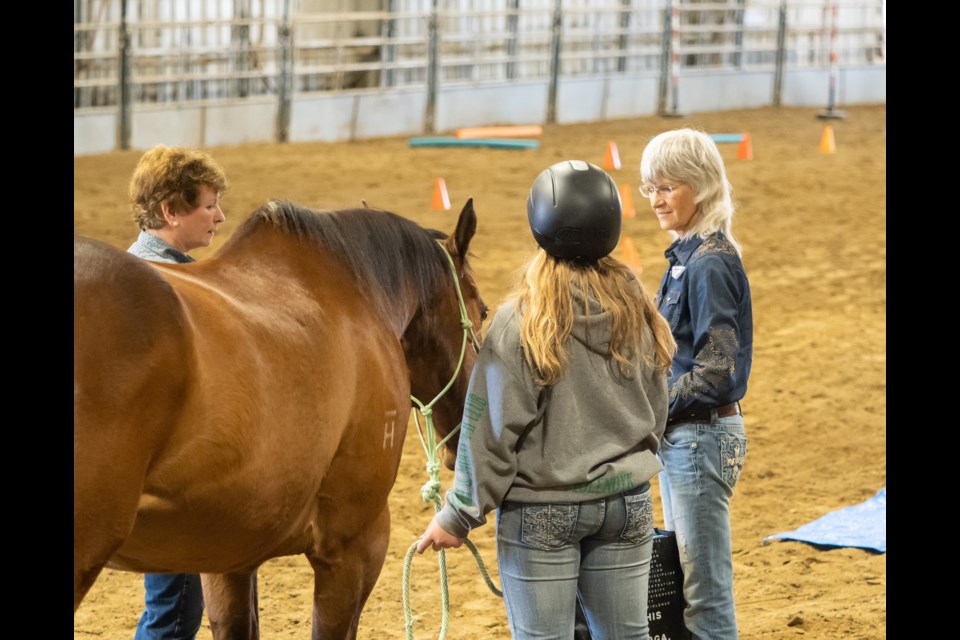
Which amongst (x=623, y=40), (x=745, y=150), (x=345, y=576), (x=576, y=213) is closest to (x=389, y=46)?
(x=623, y=40)

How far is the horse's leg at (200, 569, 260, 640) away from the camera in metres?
3.00

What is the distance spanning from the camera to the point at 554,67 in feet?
54.9

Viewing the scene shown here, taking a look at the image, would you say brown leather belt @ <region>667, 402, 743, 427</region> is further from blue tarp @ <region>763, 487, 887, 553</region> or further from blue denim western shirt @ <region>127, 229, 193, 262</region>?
blue tarp @ <region>763, 487, 887, 553</region>

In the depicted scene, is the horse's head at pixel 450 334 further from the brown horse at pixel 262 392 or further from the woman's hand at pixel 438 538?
the woman's hand at pixel 438 538

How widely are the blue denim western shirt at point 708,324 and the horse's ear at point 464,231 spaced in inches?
21.6

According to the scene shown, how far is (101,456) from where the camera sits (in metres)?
2.02

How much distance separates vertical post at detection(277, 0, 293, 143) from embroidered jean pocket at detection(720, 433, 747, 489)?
12.1 metres

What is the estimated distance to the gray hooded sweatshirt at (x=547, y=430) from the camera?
2352mm

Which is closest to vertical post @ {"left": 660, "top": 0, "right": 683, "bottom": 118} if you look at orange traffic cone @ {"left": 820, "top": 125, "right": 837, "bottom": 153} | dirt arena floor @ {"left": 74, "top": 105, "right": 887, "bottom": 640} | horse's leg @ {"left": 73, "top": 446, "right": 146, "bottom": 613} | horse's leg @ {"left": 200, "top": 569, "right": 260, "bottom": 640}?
dirt arena floor @ {"left": 74, "top": 105, "right": 887, "bottom": 640}

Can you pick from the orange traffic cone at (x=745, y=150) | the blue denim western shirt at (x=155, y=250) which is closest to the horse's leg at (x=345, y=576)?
the blue denim western shirt at (x=155, y=250)

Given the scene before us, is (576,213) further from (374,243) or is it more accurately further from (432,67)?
(432,67)

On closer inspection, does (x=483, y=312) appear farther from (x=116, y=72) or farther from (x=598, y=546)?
(x=116, y=72)

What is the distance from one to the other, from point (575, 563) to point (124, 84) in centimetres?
1190
